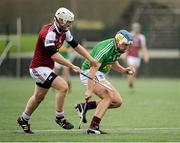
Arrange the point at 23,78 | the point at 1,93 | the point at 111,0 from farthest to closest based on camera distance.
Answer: the point at 111,0
the point at 23,78
the point at 1,93

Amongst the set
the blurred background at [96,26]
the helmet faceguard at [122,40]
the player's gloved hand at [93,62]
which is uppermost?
the helmet faceguard at [122,40]

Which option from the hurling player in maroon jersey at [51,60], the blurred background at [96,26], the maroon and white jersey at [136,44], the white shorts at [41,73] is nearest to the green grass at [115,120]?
the hurling player in maroon jersey at [51,60]

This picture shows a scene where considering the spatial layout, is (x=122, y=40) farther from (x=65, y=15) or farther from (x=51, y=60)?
(x=51, y=60)

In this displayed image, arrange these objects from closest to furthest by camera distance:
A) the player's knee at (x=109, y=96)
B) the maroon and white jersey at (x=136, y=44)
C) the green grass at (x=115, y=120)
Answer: the green grass at (x=115, y=120) < the player's knee at (x=109, y=96) < the maroon and white jersey at (x=136, y=44)

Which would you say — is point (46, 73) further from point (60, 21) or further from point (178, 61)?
point (178, 61)

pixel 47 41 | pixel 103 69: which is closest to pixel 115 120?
pixel 103 69

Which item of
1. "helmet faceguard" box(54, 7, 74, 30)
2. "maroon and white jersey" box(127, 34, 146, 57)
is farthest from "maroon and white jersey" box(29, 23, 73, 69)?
"maroon and white jersey" box(127, 34, 146, 57)

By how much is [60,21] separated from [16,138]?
7.04ft

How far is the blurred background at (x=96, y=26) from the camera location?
36.1 meters

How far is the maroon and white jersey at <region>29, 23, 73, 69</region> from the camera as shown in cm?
1231

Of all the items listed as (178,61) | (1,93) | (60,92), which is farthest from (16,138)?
(178,61)

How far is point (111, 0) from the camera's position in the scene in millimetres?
51406

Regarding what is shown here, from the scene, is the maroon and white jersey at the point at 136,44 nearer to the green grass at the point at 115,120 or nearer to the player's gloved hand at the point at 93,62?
the green grass at the point at 115,120

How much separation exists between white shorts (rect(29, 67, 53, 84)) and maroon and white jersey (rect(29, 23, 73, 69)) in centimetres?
7
